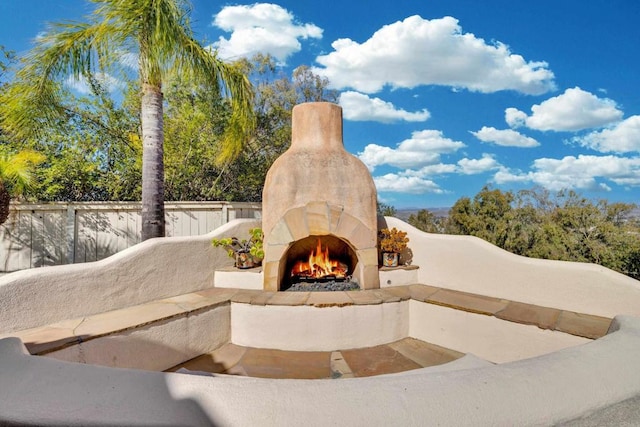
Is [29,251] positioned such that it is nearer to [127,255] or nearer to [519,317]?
[127,255]

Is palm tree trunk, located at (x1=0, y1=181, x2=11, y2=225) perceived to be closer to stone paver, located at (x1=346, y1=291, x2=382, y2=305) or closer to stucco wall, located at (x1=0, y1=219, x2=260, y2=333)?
stucco wall, located at (x1=0, y1=219, x2=260, y2=333)

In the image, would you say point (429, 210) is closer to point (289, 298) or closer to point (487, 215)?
point (487, 215)

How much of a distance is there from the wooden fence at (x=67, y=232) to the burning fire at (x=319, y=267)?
4.09m

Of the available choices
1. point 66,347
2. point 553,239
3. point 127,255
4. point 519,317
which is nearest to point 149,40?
point 127,255

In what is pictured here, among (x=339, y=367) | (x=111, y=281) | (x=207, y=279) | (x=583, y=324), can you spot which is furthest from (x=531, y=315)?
(x=111, y=281)

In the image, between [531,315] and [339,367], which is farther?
[531,315]

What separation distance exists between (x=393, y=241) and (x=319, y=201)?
158cm

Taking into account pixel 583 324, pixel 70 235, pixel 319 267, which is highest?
pixel 70 235

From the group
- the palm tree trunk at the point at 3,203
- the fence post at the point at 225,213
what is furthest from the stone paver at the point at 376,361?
the palm tree trunk at the point at 3,203

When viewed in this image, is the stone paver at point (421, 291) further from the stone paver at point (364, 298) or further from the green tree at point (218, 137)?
the green tree at point (218, 137)

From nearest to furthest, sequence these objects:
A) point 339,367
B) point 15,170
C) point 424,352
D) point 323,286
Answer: point 339,367 → point 424,352 → point 323,286 → point 15,170

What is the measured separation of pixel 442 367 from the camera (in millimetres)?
2502

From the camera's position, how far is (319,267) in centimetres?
577

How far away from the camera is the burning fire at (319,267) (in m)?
5.58
